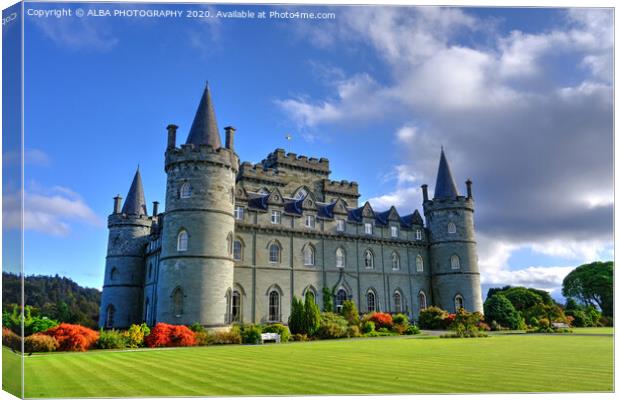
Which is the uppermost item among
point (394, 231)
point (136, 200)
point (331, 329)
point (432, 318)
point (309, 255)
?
point (136, 200)

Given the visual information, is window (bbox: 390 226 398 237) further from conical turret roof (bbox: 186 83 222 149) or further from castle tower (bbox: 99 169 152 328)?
castle tower (bbox: 99 169 152 328)

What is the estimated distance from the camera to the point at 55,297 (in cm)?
3300

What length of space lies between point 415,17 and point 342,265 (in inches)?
1014

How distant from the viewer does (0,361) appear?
11.2m

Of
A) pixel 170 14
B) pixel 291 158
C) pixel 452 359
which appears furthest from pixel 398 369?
pixel 291 158

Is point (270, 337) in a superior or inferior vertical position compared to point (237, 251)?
inferior

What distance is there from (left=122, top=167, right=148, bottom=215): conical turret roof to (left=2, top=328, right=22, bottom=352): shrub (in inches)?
1074

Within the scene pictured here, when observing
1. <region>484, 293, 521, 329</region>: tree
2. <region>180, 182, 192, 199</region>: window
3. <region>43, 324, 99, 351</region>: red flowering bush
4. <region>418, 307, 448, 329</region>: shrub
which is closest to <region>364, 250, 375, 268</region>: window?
<region>418, 307, 448, 329</region>: shrub

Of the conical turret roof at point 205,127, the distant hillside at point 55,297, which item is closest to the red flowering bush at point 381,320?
the conical turret roof at point 205,127

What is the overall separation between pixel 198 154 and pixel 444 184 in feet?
75.5

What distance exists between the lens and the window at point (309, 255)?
117ft

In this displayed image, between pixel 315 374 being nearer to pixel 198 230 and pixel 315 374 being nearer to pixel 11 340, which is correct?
pixel 11 340

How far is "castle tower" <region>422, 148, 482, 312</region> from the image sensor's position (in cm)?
4044

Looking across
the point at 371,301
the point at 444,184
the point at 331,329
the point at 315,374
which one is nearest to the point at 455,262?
the point at 444,184
